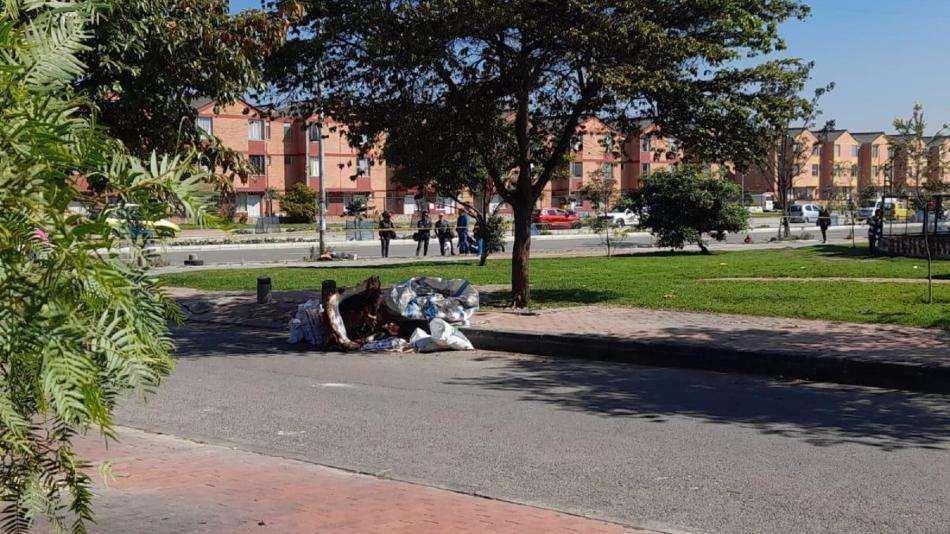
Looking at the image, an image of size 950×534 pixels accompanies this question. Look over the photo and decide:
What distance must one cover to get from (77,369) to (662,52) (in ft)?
43.1

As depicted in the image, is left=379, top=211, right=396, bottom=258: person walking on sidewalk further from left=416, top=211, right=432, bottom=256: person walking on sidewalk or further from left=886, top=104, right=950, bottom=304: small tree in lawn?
left=886, top=104, right=950, bottom=304: small tree in lawn

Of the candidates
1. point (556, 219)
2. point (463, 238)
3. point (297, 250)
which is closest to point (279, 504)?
point (463, 238)

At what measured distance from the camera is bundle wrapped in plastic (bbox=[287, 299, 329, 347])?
14.2 m

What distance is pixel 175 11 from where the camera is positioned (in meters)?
7.67

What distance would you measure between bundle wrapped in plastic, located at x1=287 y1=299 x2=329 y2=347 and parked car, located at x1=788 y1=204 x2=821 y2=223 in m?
59.0

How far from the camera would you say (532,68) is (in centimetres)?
1551

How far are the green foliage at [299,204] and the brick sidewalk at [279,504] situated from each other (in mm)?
61621

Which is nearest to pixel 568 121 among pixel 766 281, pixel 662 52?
pixel 662 52

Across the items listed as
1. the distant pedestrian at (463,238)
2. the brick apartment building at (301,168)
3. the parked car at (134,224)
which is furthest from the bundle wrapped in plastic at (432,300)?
the brick apartment building at (301,168)

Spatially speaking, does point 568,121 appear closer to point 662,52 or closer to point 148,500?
point 662,52

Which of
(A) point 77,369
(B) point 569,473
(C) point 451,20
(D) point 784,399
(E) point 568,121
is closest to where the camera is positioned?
(A) point 77,369

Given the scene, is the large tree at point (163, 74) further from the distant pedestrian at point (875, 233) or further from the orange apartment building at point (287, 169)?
the orange apartment building at point (287, 169)

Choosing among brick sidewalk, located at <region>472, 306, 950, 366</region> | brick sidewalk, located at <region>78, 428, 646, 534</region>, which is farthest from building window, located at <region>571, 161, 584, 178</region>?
brick sidewalk, located at <region>78, 428, 646, 534</region>

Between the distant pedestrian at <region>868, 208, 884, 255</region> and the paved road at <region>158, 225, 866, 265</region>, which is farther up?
the distant pedestrian at <region>868, 208, 884, 255</region>
